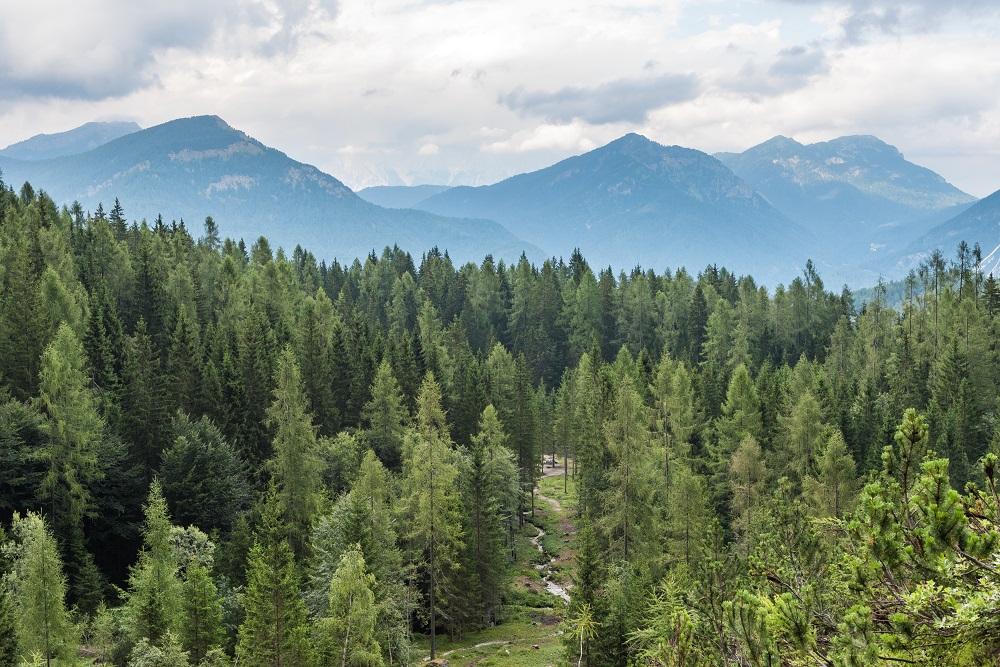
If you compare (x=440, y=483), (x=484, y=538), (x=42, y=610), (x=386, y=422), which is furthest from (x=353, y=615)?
(x=386, y=422)

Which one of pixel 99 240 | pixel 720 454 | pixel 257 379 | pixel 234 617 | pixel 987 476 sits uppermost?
pixel 99 240

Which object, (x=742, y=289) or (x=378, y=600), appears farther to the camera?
(x=742, y=289)

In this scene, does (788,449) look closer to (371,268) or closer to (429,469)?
(429,469)

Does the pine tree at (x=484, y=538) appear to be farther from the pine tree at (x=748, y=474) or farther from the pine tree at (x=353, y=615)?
the pine tree at (x=353, y=615)

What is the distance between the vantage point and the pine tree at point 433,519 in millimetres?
45062

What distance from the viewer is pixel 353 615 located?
29.9 m

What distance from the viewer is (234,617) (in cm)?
3959

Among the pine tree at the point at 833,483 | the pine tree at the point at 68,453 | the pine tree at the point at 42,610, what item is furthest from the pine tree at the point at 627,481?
the pine tree at the point at 68,453

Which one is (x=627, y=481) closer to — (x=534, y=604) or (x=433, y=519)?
(x=534, y=604)

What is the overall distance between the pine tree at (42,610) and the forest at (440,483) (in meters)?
0.10

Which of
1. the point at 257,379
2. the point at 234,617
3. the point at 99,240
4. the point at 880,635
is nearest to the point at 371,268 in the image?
the point at 99,240

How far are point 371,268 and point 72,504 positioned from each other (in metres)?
107

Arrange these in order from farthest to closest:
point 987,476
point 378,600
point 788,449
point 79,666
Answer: point 788,449 → point 378,600 → point 79,666 → point 987,476

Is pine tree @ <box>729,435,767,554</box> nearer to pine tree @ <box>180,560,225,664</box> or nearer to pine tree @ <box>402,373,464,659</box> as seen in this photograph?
pine tree @ <box>402,373,464,659</box>
